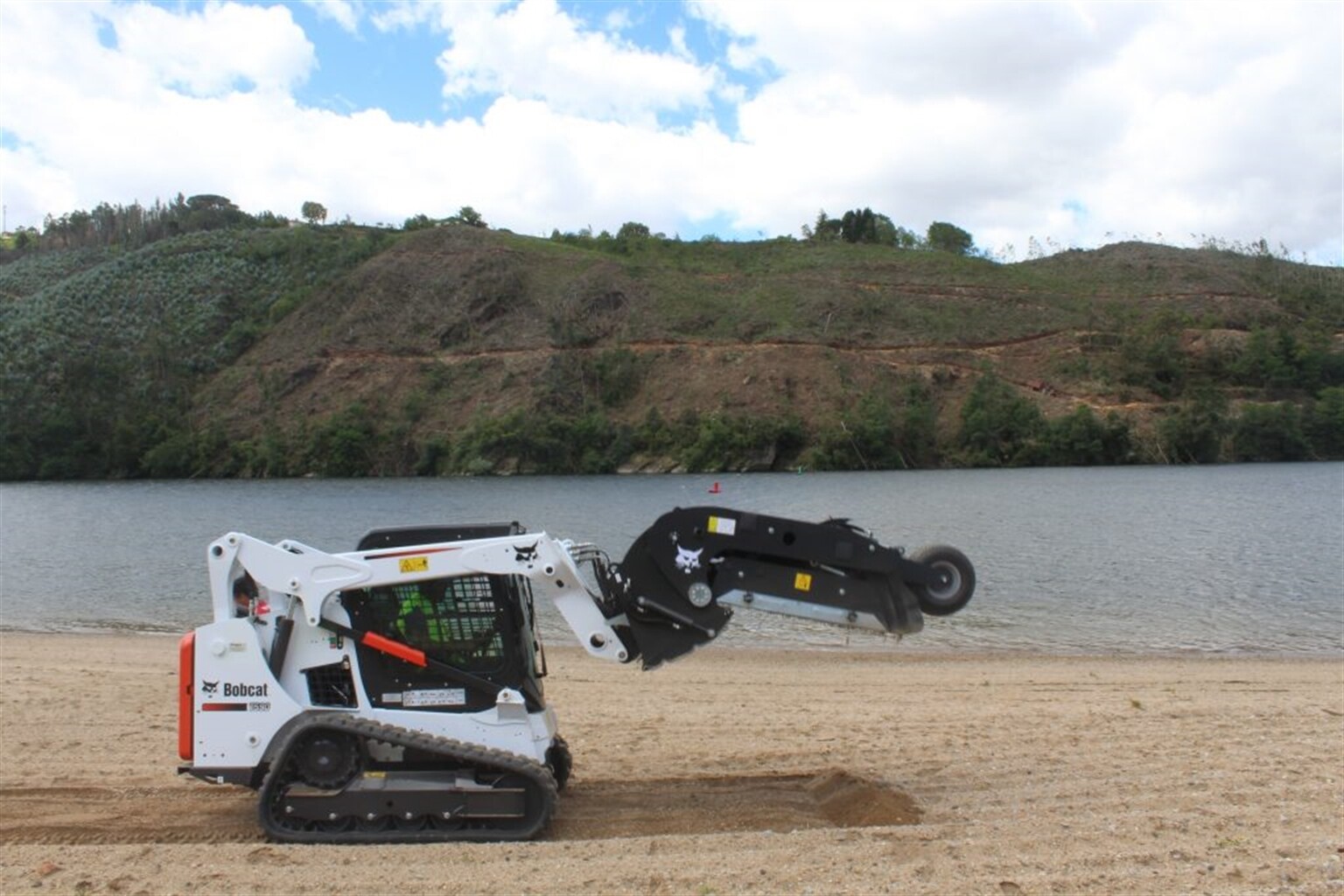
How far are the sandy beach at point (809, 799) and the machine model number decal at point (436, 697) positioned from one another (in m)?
0.85

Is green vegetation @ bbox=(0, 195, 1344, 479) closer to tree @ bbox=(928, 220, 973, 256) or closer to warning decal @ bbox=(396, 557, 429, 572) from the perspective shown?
tree @ bbox=(928, 220, 973, 256)

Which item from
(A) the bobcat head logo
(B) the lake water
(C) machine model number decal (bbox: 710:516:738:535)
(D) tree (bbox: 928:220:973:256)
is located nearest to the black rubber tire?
(C) machine model number decal (bbox: 710:516:738:535)

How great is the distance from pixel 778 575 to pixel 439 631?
2.15 metres

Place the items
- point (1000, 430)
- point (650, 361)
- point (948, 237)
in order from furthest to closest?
point (948, 237), point (650, 361), point (1000, 430)

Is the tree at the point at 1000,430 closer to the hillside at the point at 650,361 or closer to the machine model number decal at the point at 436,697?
the hillside at the point at 650,361

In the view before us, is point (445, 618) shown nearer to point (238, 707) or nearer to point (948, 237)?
point (238, 707)

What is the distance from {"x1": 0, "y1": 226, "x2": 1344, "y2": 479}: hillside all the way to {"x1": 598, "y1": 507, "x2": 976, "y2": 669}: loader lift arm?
243 ft

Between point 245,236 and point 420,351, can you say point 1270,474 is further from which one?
point 245,236

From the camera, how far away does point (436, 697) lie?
7.23 metres

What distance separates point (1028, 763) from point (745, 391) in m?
80.2

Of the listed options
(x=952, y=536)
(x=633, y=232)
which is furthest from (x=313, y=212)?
(x=952, y=536)

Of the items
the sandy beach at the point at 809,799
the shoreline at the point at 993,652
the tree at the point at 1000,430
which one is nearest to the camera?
the sandy beach at the point at 809,799

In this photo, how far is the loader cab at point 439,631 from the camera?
23.7 ft

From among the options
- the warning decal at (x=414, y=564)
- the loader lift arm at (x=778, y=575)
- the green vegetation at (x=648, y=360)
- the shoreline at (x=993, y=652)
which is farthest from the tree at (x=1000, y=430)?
the warning decal at (x=414, y=564)
